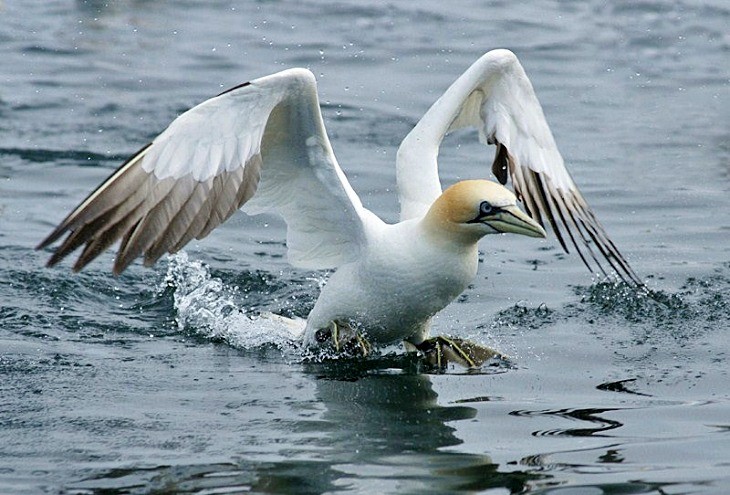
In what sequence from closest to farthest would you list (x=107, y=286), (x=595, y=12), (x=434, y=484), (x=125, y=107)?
(x=434, y=484), (x=107, y=286), (x=125, y=107), (x=595, y=12)

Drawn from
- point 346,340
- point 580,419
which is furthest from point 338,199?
point 580,419

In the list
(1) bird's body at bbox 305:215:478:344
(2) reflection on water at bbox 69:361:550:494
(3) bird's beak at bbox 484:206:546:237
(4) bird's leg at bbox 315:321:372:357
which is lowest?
(2) reflection on water at bbox 69:361:550:494

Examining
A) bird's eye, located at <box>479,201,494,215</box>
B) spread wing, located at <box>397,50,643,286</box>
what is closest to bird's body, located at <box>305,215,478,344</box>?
bird's eye, located at <box>479,201,494,215</box>

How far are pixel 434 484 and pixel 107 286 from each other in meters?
3.97

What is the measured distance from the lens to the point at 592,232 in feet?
27.6

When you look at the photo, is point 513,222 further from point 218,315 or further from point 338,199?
point 218,315

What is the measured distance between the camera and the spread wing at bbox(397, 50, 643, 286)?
8195 mm

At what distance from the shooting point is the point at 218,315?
8.52 meters

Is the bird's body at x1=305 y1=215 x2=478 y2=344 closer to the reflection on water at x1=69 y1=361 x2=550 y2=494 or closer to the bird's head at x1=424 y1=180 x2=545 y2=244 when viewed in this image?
the bird's head at x1=424 y1=180 x2=545 y2=244

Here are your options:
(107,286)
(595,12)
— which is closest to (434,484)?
(107,286)

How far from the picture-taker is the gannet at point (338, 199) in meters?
6.95

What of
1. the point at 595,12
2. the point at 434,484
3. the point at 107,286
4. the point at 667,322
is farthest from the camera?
the point at 595,12

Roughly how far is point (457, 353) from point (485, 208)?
921 mm

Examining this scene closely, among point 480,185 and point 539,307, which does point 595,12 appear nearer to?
point 539,307
